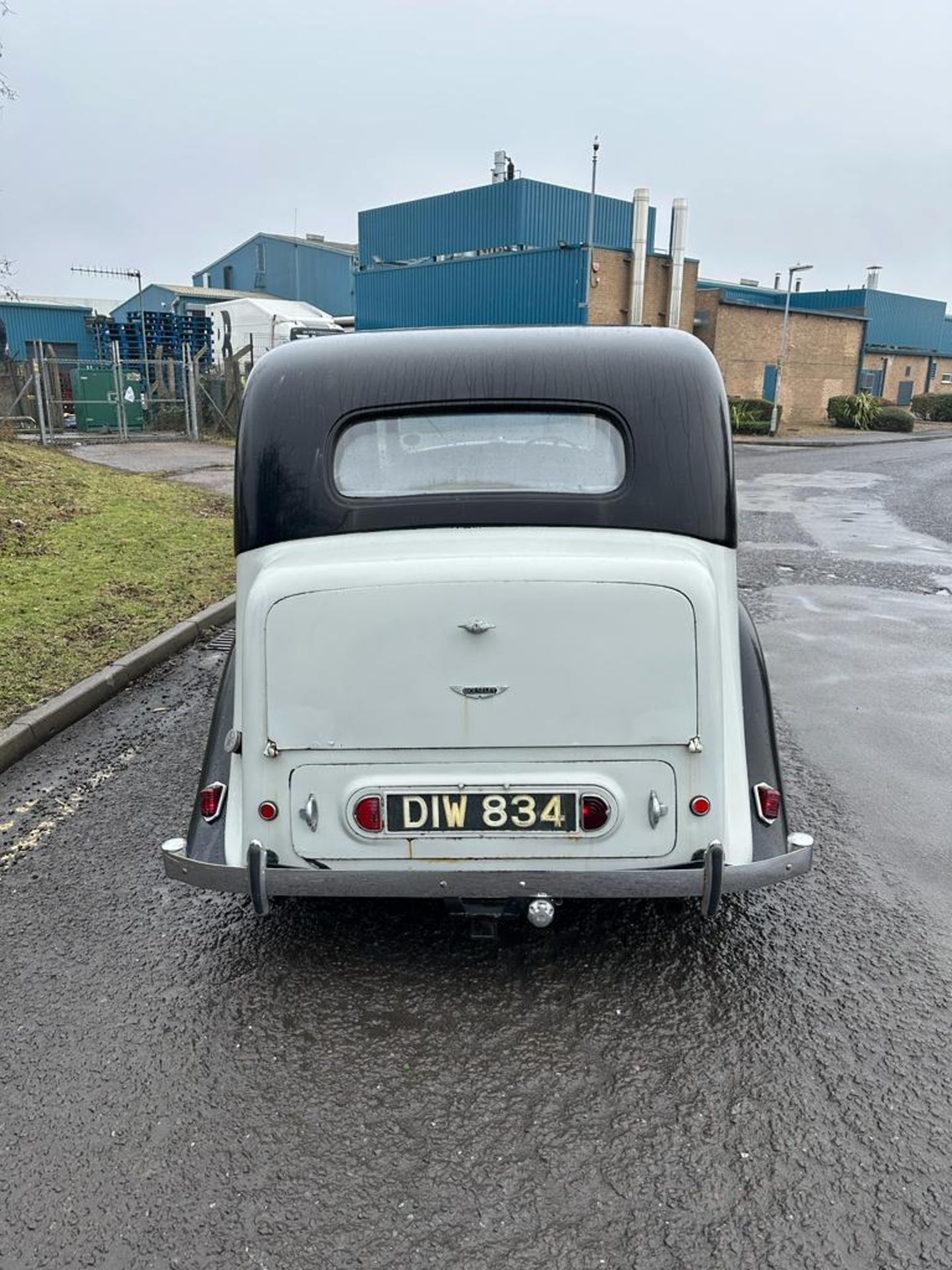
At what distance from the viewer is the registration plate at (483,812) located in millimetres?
2896

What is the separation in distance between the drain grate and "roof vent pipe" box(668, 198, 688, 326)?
94.5 ft

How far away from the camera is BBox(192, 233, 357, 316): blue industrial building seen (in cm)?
4834

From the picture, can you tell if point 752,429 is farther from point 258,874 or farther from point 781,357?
point 258,874

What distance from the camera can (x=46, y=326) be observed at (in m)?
42.2

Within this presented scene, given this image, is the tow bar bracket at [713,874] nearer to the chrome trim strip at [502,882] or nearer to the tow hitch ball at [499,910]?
the chrome trim strip at [502,882]

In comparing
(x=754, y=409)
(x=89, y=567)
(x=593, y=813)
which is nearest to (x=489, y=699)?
(x=593, y=813)

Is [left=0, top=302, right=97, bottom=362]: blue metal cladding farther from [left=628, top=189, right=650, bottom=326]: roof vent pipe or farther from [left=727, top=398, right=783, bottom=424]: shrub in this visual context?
[left=727, top=398, right=783, bottom=424]: shrub

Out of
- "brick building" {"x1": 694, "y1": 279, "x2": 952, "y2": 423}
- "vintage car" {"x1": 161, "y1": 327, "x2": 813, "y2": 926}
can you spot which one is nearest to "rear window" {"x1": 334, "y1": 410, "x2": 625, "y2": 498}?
"vintage car" {"x1": 161, "y1": 327, "x2": 813, "y2": 926}

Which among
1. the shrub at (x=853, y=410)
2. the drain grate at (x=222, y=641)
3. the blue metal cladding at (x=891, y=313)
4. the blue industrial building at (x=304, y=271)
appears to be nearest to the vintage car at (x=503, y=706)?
the drain grate at (x=222, y=641)

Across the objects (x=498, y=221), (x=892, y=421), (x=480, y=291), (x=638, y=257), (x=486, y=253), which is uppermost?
(x=498, y=221)

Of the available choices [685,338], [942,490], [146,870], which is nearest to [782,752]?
[685,338]

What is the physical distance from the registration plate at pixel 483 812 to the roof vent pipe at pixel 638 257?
30840 mm

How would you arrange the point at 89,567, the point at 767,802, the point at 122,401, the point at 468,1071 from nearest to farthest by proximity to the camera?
1. the point at 468,1071
2. the point at 767,802
3. the point at 89,567
4. the point at 122,401

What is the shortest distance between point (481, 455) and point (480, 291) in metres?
33.8
